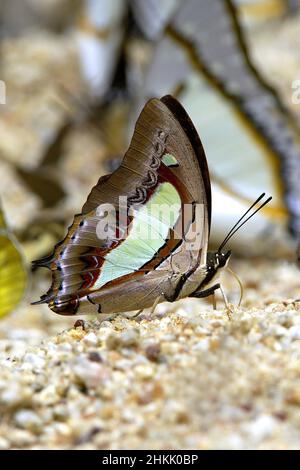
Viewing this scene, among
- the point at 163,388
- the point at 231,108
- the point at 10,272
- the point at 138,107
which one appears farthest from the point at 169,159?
the point at 138,107

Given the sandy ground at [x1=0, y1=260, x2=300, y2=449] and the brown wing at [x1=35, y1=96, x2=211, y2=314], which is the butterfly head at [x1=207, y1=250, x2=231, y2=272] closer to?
the brown wing at [x1=35, y1=96, x2=211, y2=314]

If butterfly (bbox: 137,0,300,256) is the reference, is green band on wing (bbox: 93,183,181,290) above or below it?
Answer: below

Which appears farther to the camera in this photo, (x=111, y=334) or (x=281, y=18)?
(x=281, y=18)

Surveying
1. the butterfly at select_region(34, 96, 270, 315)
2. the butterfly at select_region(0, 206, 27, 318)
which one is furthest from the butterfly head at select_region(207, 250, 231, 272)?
the butterfly at select_region(0, 206, 27, 318)

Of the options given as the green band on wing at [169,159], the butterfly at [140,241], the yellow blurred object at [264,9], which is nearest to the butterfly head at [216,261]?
the butterfly at [140,241]

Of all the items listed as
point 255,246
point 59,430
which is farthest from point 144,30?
point 59,430

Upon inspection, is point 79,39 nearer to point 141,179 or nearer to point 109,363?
point 141,179

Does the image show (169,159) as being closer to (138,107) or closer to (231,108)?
(231,108)
